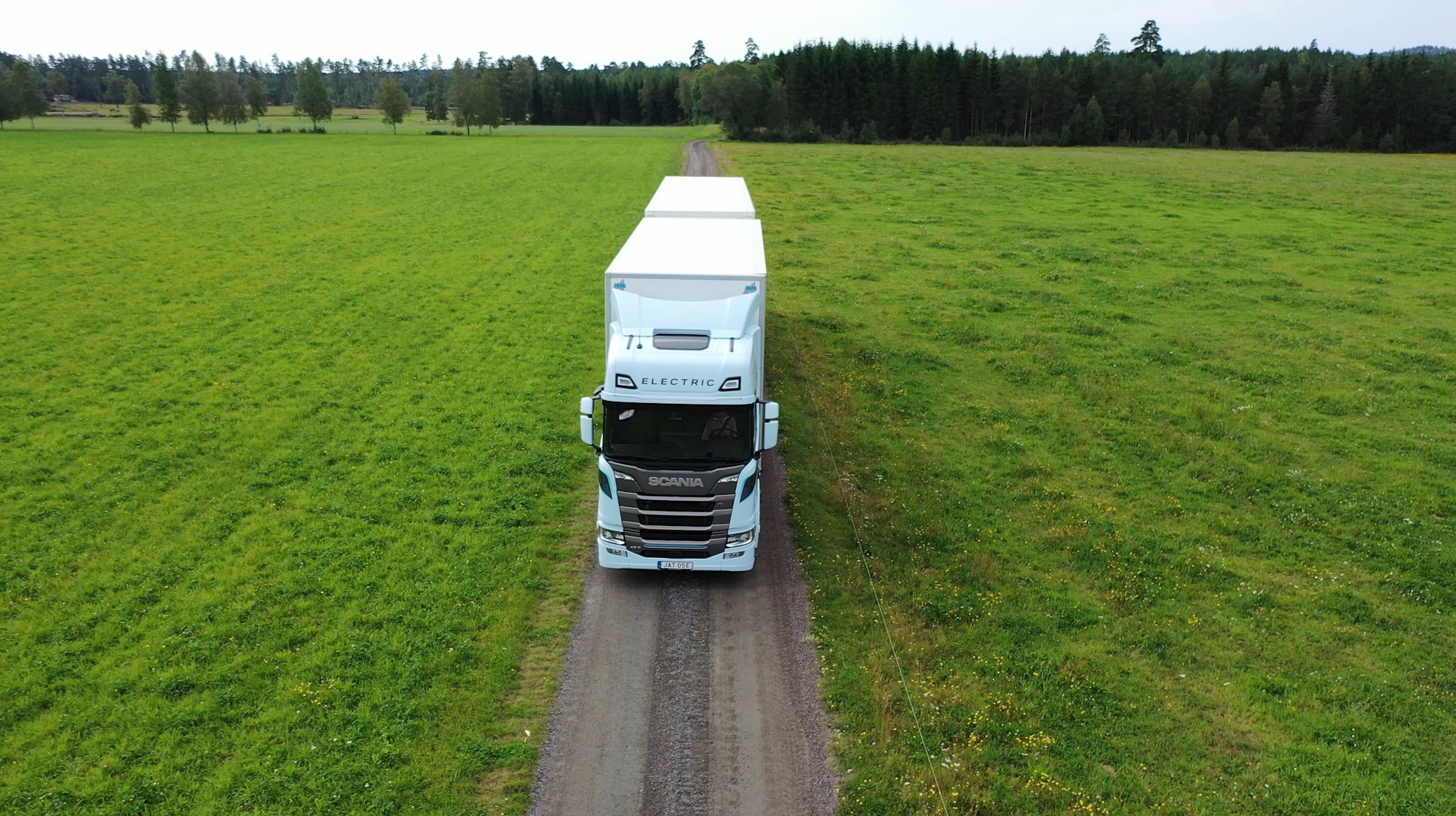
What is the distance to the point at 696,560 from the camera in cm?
1369

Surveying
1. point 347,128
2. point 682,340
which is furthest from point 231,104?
point 682,340

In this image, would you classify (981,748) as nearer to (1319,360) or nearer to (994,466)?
(994,466)

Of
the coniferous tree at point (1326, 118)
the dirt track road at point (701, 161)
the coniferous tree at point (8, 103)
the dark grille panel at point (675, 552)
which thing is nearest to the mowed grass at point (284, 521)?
the dark grille panel at point (675, 552)

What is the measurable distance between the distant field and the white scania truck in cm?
11521

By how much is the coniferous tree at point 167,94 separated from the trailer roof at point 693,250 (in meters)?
124

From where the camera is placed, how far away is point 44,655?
1188cm

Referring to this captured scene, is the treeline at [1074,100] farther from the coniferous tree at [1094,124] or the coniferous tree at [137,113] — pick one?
the coniferous tree at [137,113]

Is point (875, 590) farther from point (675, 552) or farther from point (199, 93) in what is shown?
point (199, 93)

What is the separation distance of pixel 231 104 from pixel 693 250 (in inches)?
5375

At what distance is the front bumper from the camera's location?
1369 cm

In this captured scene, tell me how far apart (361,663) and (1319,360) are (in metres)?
28.2

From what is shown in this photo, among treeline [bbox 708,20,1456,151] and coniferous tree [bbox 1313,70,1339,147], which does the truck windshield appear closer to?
treeline [bbox 708,20,1456,151]

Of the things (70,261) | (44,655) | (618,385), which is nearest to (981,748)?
(618,385)

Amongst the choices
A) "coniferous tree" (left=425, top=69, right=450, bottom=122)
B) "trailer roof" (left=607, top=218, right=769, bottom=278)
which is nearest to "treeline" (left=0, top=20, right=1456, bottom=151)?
"coniferous tree" (left=425, top=69, right=450, bottom=122)
